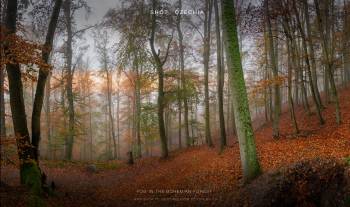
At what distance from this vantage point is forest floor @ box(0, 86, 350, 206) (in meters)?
11.0

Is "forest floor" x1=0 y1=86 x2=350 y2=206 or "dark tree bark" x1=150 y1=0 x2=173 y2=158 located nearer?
"forest floor" x1=0 y1=86 x2=350 y2=206

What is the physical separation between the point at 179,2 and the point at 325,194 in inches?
726

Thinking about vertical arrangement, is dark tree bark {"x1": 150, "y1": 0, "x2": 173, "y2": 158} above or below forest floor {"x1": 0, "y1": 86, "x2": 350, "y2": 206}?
above

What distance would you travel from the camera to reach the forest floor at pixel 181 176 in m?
11.0

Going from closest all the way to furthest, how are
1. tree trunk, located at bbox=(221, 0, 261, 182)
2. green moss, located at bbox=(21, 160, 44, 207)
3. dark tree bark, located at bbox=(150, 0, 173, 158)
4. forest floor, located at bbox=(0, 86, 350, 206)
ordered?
tree trunk, located at bbox=(221, 0, 261, 182)
green moss, located at bbox=(21, 160, 44, 207)
forest floor, located at bbox=(0, 86, 350, 206)
dark tree bark, located at bbox=(150, 0, 173, 158)

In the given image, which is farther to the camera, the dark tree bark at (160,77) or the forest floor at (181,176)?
the dark tree bark at (160,77)

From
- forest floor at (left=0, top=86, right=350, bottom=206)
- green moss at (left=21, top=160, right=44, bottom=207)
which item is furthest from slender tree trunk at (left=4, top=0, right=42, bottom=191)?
forest floor at (left=0, top=86, right=350, bottom=206)

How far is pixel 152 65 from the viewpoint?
70.6 feet

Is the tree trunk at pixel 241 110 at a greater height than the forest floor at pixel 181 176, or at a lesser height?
greater

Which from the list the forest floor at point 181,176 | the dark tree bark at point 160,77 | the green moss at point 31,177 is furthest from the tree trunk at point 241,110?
the dark tree bark at point 160,77

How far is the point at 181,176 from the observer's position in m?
14.7

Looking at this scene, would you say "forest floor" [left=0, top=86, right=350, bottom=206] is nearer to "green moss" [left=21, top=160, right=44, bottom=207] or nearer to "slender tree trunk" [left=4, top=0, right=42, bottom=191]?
"green moss" [left=21, top=160, right=44, bottom=207]

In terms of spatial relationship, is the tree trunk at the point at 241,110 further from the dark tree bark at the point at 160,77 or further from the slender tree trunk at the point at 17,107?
the dark tree bark at the point at 160,77

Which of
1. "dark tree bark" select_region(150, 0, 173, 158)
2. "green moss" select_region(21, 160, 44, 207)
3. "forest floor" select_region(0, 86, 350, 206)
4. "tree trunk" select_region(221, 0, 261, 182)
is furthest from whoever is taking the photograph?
"dark tree bark" select_region(150, 0, 173, 158)
